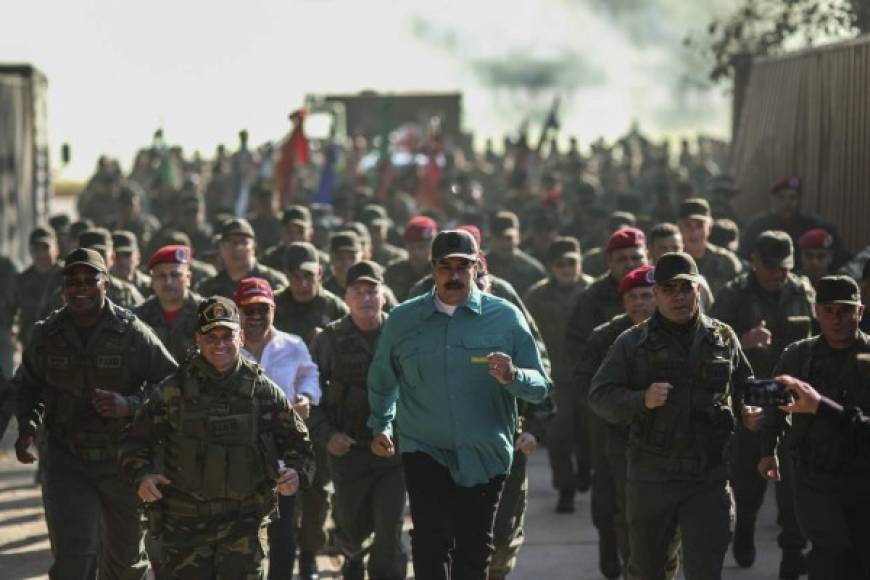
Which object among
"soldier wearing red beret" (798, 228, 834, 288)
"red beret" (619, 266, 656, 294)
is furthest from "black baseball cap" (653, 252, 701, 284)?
"soldier wearing red beret" (798, 228, 834, 288)

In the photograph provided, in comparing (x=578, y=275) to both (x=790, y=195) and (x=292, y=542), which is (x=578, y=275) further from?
(x=292, y=542)

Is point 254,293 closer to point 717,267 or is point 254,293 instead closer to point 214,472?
point 214,472

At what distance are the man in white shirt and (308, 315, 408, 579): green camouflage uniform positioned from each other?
1.55ft

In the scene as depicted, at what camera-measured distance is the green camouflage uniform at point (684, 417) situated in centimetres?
785

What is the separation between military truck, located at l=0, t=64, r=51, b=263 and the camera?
2284 centimetres

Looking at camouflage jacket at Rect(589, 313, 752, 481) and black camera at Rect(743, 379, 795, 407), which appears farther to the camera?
camouflage jacket at Rect(589, 313, 752, 481)

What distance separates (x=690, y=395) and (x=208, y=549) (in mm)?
2274

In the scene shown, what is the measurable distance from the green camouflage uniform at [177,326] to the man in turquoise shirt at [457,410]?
2431mm

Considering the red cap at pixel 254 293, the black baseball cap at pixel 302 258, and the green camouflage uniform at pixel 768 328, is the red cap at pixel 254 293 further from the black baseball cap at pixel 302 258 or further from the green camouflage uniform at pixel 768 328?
the green camouflage uniform at pixel 768 328

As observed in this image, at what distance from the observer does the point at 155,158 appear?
96.1ft

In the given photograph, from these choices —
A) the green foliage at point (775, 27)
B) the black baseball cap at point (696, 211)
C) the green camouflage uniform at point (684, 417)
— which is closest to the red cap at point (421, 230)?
the black baseball cap at point (696, 211)

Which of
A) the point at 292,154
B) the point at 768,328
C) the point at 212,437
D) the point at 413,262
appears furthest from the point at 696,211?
the point at 292,154

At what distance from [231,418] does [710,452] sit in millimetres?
2199

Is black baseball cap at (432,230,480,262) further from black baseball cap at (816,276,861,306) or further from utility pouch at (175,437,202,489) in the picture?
black baseball cap at (816,276,861,306)
